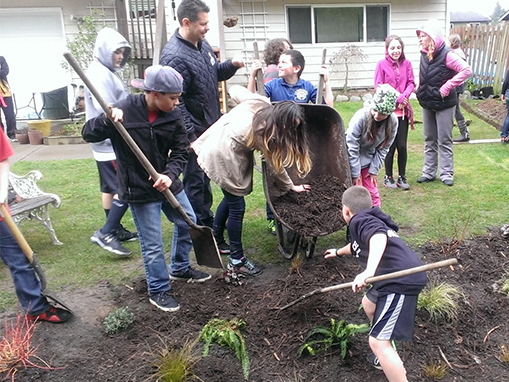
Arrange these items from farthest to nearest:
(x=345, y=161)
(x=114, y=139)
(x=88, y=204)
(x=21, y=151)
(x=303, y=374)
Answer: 1. (x=21, y=151)
2. (x=88, y=204)
3. (x=345, y=161)
4. (x=114, y=139)
5. (x=303, y=374)

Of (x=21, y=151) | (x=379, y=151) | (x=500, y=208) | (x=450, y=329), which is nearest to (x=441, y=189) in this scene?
(x=500, y=208)

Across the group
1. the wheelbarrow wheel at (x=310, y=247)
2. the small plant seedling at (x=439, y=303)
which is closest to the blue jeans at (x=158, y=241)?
the wheelbarrow wheel at (x=310, y=247)

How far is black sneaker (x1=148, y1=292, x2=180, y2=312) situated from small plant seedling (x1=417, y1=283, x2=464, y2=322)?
177 centimetres

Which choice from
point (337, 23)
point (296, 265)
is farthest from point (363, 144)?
point (337, 23)

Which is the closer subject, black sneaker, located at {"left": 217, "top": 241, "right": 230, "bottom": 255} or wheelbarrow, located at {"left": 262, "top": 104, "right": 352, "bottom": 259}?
wheelbarrow, located at {"left": 262, "top": 104, "right": 352, "bottom": 259}

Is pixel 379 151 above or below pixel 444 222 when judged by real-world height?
above

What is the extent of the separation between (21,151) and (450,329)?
837cm

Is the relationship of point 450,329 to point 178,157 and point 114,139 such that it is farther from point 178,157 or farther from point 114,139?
point 114,139

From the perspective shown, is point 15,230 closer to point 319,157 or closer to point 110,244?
point 110,244

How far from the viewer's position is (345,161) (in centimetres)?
419

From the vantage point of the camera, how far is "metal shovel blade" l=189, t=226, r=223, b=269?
374cm

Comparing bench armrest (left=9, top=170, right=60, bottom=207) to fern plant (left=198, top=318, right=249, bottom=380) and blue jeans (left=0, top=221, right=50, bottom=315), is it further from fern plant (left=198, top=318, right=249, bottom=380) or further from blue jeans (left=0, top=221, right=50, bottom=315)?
fern plant (left=198, top=318, right=249, bottom=380)

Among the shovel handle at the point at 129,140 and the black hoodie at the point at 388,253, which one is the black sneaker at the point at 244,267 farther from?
the black hoodie at the point at 388,253

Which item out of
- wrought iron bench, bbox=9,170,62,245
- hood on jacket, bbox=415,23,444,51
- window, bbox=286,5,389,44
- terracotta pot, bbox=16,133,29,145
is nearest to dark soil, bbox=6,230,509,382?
wrought iron bench, bbox=9,170,62,245
